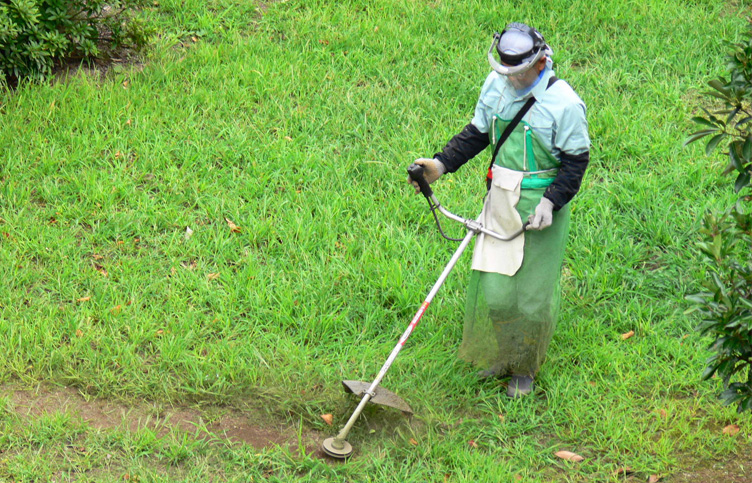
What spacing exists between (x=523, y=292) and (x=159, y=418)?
1967 millimetres

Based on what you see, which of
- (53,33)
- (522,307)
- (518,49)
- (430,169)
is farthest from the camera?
(53,33)

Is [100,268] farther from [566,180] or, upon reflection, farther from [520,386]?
[566,180]

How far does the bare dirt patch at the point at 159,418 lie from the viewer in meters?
4.07

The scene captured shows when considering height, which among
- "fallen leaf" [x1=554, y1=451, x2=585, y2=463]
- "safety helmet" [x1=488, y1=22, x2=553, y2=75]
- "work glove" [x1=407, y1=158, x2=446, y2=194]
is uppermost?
"safety helmet" [x1=488, y1=22, x2=553, y2=75]

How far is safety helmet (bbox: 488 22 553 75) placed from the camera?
3627 millimetres

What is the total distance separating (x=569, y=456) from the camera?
4.00 meters

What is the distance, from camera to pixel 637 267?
525 centimetres

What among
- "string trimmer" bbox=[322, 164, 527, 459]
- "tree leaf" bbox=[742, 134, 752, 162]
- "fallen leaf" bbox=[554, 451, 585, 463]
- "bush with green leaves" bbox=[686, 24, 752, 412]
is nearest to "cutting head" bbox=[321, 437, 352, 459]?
"string trimmer" bbox=[322, 164, 527, 459]

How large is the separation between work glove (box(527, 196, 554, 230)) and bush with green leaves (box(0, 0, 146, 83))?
4.16 metres

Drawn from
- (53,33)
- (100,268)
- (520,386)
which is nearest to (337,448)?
(520,386)

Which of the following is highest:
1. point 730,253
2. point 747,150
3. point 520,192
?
point 747,150

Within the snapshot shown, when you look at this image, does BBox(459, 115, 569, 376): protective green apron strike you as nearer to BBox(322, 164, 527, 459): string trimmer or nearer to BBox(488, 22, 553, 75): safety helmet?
BBox(322, 164, 527, 459): string trimmer

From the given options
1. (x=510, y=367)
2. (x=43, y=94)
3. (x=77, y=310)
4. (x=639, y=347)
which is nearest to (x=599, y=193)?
(x=639, y=347)

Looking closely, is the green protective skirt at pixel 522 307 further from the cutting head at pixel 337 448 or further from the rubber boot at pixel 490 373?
the cutting head at pixel 337 448
